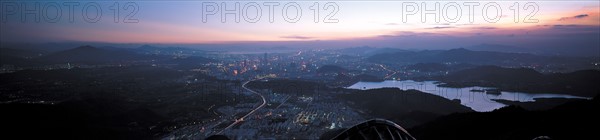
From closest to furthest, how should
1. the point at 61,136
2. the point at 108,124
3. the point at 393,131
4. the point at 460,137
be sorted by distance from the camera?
the point at 393,131, the point at 460,137, the point at 61,136, the point at 108,124

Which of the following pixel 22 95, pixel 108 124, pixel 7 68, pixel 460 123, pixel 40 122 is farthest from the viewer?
pixel 7 68

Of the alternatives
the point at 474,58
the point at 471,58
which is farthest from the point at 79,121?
the point at 474,58

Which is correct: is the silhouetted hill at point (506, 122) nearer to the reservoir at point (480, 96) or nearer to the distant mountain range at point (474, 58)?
the reservoir at point (480, 96)

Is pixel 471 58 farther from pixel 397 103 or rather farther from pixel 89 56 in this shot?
pixel 89 56

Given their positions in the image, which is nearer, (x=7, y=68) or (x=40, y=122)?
(x=40, y=122)

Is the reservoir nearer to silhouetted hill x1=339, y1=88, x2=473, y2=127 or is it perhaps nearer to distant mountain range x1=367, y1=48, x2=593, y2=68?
silhouetted hill x1=339, y1=88, x2=473, y2=127

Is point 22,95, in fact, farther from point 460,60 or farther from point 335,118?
point 460,60

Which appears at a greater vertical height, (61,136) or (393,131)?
(393,131)

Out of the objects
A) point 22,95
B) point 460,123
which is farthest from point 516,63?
point 22,95
